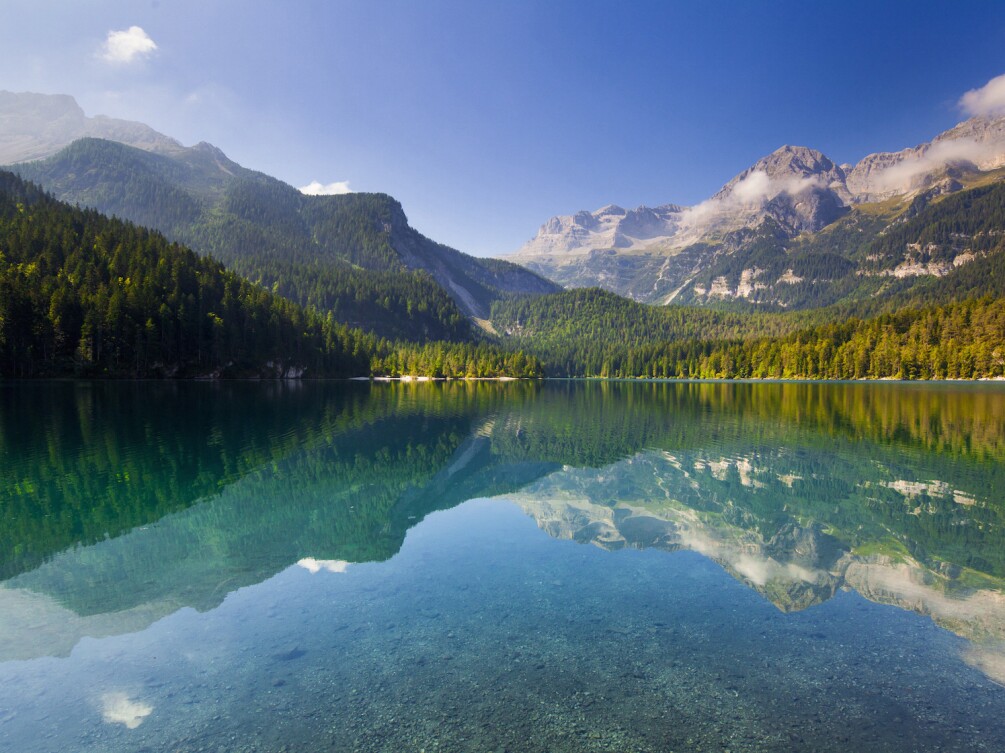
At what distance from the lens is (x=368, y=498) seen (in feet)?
85.6

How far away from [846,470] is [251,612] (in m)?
34.7

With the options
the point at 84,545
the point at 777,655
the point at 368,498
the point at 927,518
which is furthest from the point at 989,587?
the point at 84,545

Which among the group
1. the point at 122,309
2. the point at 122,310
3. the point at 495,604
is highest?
the point at 122,309

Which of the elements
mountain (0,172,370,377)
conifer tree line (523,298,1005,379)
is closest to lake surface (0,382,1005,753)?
mountain (0,172,370,377)

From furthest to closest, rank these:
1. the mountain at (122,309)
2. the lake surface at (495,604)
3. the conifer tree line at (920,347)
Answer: the conifer tree line at (920,347) → the mountain at (122,309) → the lake surface at (495,604)

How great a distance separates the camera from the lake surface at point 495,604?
9.30m

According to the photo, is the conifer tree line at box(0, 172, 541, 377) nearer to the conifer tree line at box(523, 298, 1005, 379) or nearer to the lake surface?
the lake surface

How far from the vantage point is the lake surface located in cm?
930

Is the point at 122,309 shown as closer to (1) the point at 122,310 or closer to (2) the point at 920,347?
(1) the point at 122,310

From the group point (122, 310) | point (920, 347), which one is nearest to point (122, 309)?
point (122, 310)

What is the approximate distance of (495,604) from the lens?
1477cm

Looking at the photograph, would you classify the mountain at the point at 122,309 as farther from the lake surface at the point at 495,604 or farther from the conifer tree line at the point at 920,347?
the conifer tree line at the point at 920,347

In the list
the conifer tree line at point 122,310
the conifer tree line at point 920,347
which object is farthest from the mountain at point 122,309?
the conifer tree line at point 920,347

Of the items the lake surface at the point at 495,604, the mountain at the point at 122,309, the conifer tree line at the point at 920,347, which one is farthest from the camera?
the conifer tree line at the point at 920,347
